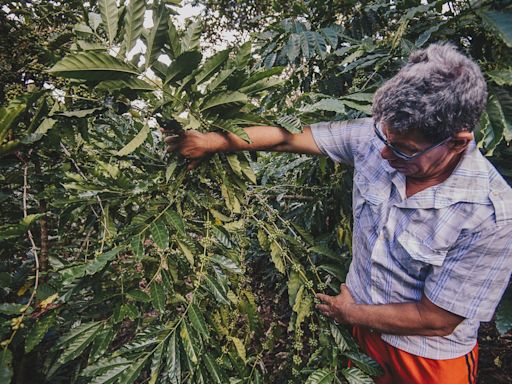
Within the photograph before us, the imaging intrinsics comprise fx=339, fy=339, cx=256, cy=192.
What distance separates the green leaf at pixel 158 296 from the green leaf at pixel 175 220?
0.59 ft

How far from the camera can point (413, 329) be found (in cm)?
112

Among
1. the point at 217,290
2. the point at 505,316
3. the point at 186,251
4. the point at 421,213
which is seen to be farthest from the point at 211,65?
the point at 505,316

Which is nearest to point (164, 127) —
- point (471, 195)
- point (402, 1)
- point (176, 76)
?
point (176, 76)

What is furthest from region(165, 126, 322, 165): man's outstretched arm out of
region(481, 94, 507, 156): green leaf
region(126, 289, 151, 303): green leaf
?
region(481, 94, 507, 156): green leaf

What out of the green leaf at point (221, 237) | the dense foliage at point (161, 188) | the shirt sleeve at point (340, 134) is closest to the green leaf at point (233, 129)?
the dense foliage at point (161, 188)

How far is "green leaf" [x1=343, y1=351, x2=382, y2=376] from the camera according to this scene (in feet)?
3.64

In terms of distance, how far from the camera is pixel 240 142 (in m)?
1.08

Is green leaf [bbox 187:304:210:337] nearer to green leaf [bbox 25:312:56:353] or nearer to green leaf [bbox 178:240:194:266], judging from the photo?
green leaf [bbox 178:240:194:266]

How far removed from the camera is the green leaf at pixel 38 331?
0.90 metres

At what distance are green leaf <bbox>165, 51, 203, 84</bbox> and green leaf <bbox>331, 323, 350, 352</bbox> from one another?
0.97 metres

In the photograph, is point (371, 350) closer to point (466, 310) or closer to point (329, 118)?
point (466, 310)

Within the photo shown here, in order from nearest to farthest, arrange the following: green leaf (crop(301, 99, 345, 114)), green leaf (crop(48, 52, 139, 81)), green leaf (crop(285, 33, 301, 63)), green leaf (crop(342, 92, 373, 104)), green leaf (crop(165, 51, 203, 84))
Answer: green leaf (crop(48, 52, 139, 81)), green leaf (crop(165, 51, 203, 84)), green leaf (crop(301, 99, 345, 114)), green leaf (crop(342, 92, 373, 104)), green leaf (crop(285, 33, 301, 63))

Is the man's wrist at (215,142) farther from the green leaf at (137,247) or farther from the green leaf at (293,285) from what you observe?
the green leaf at (293,285)

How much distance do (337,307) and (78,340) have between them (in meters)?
0.85
